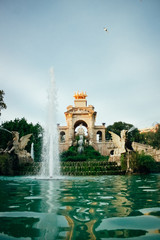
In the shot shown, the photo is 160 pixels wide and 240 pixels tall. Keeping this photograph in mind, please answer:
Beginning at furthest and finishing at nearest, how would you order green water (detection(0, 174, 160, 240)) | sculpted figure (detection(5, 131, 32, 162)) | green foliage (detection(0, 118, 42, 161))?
green foliage (detection(0, 118, 42, 161))
sculpted figure (detection(5, 131, 32, 162))
green water (detection(0, 174, 160, 240))

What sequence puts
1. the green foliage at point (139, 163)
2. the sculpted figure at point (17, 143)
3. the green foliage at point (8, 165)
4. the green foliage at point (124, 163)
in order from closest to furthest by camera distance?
the green foliage at point (139, 163) → the green foliage at point (124, 163) → the green foliage at point (8, 165) → the sculpted figure at point (17, 143)

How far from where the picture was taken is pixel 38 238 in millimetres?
2057

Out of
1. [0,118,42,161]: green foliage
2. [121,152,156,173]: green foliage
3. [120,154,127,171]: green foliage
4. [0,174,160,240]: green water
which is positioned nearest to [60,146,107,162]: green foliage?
[0,118,42,161]: green foliage

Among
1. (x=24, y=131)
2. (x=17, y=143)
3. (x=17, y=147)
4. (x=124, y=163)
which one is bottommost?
(x=124, y=163)

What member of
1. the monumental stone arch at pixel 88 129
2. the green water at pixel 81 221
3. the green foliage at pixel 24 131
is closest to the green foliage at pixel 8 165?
the green water at pixel 81 221

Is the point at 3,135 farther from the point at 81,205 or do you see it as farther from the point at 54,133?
the point at 81,205

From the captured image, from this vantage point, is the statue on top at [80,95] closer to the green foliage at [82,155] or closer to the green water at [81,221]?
the green foliage at [82,155]

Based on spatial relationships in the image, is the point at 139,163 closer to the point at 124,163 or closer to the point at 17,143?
the point at 124,163

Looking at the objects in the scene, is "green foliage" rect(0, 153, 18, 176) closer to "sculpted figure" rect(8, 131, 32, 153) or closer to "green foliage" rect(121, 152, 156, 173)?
"sculpted figure" rect(8, 131, 32, 153)

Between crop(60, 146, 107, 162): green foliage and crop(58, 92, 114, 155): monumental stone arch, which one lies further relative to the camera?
crop(58, 92, 114, 155): monumental stone arch

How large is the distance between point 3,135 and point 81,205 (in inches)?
1095

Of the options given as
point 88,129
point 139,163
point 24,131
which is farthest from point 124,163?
point 88,129

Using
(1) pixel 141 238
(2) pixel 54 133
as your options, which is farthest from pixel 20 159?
(1) pixel 141 238

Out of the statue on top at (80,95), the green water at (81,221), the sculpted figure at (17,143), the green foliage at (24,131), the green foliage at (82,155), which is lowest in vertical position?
the green water at (81,221)
